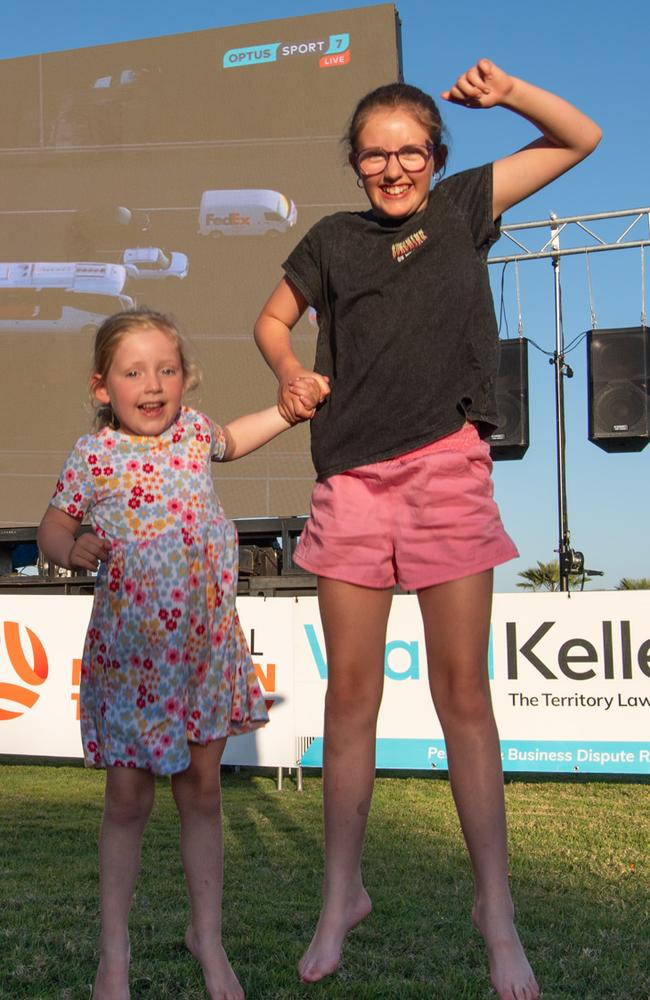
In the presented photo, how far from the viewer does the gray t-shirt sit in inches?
75.5

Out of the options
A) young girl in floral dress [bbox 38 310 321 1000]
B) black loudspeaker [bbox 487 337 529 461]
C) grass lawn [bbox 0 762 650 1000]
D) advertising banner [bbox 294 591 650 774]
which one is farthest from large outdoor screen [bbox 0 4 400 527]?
young girl in floral dress [bbox 38 310 321 1000]

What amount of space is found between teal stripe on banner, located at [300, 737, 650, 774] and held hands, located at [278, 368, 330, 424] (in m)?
4.28

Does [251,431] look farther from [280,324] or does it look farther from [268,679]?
[268,679]

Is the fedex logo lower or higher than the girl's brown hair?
higher

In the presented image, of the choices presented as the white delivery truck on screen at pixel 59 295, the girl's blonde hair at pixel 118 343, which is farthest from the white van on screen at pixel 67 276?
the girl's blonde hair at pixel 118 343

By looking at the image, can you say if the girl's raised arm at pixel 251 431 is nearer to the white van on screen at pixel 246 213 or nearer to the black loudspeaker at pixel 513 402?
the white van on screen at pixel 246 213

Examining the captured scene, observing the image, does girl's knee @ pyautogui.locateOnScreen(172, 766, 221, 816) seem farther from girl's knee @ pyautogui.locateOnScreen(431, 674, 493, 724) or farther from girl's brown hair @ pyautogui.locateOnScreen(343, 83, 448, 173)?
girl's brown hair @ pyautogui.locateOnScreen(343, 83, 448, 173)

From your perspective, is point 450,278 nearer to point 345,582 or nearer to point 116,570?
point 345,582

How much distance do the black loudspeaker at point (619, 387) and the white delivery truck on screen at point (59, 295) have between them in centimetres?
427

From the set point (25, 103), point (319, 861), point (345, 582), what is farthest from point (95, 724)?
point (25, 103)

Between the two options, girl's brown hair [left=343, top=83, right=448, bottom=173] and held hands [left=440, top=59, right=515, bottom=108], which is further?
girl's brown hair [left=343, top=83, right=448, bottom=173]

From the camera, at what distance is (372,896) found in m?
3.26

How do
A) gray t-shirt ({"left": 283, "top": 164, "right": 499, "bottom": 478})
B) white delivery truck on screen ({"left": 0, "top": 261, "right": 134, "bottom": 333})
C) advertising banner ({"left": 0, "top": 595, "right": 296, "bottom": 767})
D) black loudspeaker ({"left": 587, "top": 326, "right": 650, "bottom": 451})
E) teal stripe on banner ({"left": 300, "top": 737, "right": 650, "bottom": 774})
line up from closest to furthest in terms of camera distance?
gray t-shirt ({"left": 283, "top": 164, "right": 499, "bottom": 478})
teal stripe on banner ({"left": 300, "top": 737, "right": 650, "bottom": 774})
advertising banner ({"left": 0, "top": 595, "right": 296, "bottom": 767})
white delivery truck on screen ({"left": 0, "top": 261, "right": 134, "bottom": 333})
black loudspeaker ({"left": 587, "top": 326, "right": 650, "bottom": 451})

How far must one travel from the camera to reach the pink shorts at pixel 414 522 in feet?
6.21
